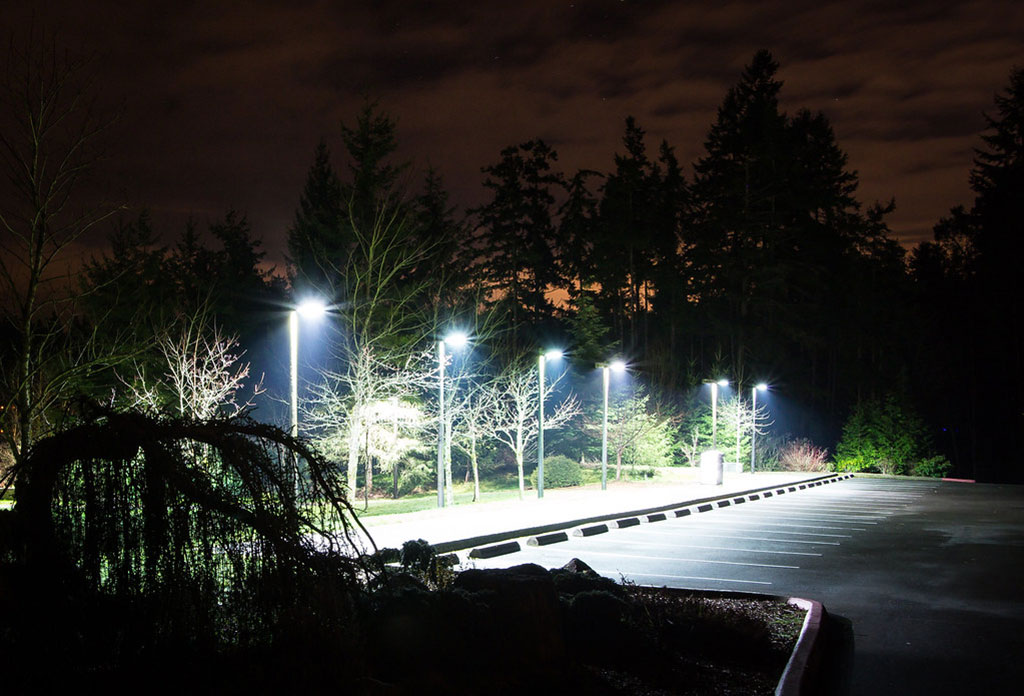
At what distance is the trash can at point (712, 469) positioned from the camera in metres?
31.9

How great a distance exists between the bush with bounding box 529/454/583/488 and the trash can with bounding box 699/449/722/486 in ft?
Result: 36.7

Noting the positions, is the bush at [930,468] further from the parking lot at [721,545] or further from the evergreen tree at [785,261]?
the parking lot at [721,545]

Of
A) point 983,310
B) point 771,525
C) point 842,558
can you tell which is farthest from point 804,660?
point 983,310

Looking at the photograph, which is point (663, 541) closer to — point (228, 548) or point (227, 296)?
point (228, 548)

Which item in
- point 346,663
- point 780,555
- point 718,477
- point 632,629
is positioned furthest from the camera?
point 718,477

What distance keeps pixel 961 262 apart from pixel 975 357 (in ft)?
26.5

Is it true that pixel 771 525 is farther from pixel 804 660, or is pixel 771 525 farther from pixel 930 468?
pixel 930 468

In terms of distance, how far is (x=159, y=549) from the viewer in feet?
17.1

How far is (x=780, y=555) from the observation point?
1457 cm

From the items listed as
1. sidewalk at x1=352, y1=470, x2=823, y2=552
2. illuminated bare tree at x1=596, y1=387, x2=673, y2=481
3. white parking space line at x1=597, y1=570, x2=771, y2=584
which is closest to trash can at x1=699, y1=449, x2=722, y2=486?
sidewalk at x1=352, y1=470, x2=823, y2=552

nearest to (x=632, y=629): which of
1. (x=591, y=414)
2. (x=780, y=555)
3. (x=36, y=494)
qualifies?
(x=36, y=494)

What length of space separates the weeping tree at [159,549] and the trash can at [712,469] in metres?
27.8

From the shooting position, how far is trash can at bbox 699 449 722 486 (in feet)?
105

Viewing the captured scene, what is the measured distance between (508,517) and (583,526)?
195cm
